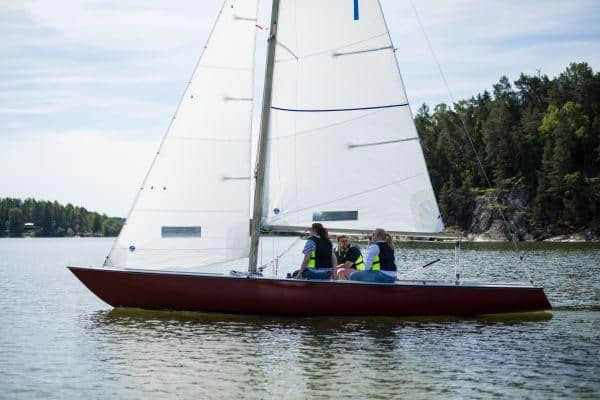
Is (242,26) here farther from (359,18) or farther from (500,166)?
(500,166)

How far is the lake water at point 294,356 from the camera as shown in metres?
12.8

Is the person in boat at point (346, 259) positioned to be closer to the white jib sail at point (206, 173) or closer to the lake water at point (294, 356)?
the lake water at point (294, 356)

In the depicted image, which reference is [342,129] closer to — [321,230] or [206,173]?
[321,230]

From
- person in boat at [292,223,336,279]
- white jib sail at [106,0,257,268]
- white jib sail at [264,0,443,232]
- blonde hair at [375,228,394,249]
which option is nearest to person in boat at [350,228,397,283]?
blonde hair at [375,228,394,249]

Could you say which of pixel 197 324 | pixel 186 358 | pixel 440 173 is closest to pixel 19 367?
pixel 186 358

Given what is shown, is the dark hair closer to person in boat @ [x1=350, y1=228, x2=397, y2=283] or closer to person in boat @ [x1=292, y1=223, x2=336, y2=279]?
person in boat @ [x1=292, y1=223, x2=336, y2=279]

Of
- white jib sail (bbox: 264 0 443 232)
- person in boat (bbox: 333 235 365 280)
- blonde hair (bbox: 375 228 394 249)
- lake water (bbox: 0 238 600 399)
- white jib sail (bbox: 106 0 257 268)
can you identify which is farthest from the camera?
person in boat (bbox: 333 235 365 280)

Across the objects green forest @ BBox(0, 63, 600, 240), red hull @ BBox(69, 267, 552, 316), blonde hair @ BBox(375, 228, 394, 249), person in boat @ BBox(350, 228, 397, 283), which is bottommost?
red hull @ BBox(69, 267, 552, 316)

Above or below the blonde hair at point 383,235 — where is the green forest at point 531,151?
above

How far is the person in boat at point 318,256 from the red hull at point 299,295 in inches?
13.9

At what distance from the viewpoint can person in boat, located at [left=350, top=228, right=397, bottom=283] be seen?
63.3 feet

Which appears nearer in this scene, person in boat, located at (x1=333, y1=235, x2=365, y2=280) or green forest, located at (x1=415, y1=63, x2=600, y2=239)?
person in boat, located at (x1=333, y1=235, x2=365, y2=280)

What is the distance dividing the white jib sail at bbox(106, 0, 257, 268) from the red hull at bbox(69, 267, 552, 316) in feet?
2.35

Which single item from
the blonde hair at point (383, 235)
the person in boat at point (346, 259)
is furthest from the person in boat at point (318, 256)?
the blonde hair at point (383, 235)
